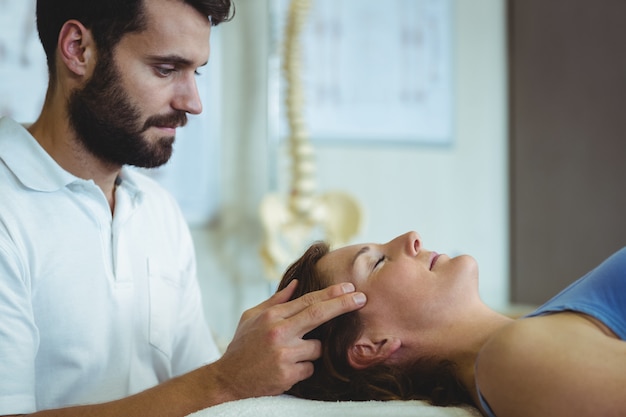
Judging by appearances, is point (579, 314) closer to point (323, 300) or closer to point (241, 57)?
point (323, 300)

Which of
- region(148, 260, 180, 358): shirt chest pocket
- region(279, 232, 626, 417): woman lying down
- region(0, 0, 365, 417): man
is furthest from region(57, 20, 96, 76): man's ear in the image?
region(279, 232, 626, 417): woman lying down

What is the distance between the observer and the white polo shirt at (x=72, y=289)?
4.33 ft

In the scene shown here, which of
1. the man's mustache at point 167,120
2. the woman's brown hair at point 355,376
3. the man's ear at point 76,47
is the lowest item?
the woman's brown hair at point 355,376

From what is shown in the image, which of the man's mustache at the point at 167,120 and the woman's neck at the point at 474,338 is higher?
the man's mustache at the point at 167,120

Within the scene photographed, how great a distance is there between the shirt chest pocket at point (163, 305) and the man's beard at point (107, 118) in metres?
0.27

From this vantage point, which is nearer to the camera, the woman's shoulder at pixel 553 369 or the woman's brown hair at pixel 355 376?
the woman's shoulder at pixel 553 369

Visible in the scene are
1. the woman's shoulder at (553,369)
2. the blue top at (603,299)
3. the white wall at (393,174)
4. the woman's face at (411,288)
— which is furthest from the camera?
the white wall at (393,174)

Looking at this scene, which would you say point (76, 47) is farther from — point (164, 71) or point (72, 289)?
point (72, 289)

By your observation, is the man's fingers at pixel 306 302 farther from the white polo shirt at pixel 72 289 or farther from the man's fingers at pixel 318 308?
the white polo shirt at pixel 72 289

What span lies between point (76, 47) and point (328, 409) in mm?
907

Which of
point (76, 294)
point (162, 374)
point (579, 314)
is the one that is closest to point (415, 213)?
point (162, 374)

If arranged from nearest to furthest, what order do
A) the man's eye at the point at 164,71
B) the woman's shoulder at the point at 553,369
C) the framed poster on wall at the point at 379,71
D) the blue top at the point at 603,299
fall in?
the woman's shoulder at the point at 553,369, the blue top at the point at 603,299, the man's eye at the point at 164,71, the framed poster on wall at the point at 379,71

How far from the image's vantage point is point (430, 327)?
127cm

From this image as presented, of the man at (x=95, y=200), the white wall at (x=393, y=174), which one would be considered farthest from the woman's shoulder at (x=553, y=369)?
the white wall at (x=393, y=174)
